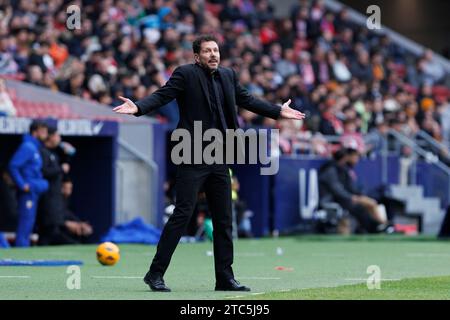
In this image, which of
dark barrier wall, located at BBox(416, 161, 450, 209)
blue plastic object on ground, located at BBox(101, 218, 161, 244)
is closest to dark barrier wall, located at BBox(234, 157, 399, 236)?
dark barrier wall, located at BBox(416, 161, 450, 209)

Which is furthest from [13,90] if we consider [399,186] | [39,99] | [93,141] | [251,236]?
[399,186]

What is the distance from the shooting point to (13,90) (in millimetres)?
21875

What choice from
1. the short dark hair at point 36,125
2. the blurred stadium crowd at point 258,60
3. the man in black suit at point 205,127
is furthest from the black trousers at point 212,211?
the blurred stadium crowd at point 258,60

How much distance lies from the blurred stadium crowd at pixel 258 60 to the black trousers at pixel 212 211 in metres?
10.5

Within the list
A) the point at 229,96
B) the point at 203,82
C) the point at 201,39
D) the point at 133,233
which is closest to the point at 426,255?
the point at 133,233

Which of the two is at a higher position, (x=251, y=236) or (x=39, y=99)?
(x=39, y=99)

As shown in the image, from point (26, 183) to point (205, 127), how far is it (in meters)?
9.74

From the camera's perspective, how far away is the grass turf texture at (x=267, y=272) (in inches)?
417

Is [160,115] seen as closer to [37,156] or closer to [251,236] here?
[251,236]

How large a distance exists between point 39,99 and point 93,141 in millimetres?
1410

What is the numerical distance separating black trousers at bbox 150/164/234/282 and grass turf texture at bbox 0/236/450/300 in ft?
0.91

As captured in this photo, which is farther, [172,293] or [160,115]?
[160,115]

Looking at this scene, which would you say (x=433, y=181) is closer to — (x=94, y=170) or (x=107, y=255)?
(x=94, y=170)

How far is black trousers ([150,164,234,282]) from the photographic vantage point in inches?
431
